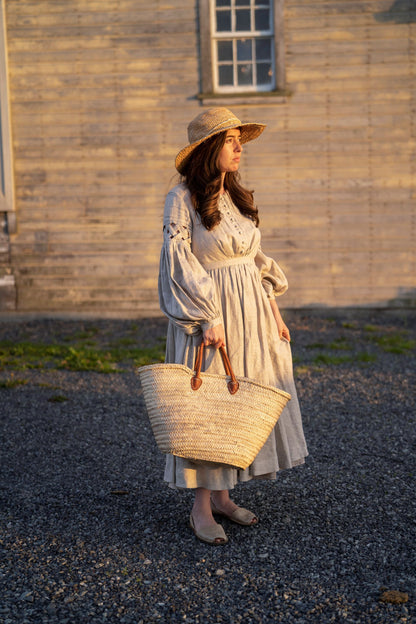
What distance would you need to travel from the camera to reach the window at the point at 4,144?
9.27 m

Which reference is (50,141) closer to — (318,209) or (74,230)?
(74,230)

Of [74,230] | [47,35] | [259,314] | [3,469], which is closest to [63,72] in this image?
[47,35]

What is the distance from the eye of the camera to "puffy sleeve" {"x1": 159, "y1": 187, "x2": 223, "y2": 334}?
292 cm

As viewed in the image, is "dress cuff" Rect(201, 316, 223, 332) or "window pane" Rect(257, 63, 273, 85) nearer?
"dress cuff" Rect(201, 316, 223, 332)

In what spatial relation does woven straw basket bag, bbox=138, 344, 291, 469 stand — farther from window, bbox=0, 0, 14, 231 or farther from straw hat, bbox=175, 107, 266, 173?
window, bbox=0, 0, 14, 231

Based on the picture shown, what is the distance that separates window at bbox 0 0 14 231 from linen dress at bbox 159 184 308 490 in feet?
22.6

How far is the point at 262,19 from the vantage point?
9180 millimetres

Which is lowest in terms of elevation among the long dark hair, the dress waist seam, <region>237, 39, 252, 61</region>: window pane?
the dress waist seam

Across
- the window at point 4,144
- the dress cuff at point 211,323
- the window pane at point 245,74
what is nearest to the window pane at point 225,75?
the window pane at point 245,74

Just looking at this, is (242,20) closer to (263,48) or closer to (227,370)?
(263,48)

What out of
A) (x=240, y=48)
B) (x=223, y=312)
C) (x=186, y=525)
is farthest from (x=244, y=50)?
(x=186, y=525)

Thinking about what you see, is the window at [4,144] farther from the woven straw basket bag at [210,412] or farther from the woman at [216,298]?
the woven straw basket bag at [210,412]

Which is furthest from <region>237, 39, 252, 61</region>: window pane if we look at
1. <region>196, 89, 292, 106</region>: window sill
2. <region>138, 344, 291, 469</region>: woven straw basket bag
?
<region>138, 344, 291, 469</region>: woven straw basket bag

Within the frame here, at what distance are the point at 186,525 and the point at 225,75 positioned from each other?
731cm
